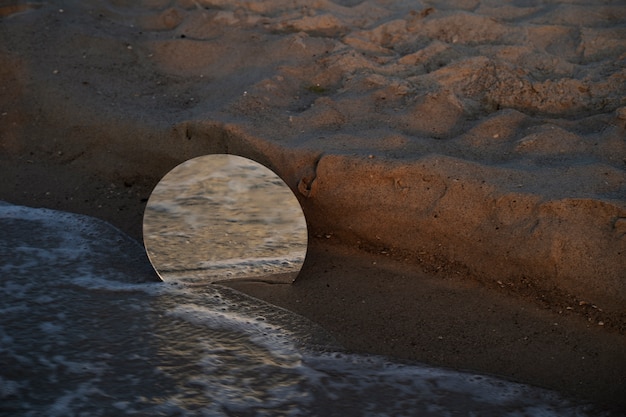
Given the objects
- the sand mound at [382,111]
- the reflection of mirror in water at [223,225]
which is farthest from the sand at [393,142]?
the reflection of mirror in water at [223,225]

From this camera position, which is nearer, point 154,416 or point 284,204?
point 154,416

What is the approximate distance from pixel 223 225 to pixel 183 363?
1.93 ft

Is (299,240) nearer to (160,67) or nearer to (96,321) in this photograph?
(96,321)

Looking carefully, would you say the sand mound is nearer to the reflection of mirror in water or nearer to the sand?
the sand

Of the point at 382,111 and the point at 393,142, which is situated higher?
the point at 382,111

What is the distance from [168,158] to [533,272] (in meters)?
1.58

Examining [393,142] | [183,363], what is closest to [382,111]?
[393,142]

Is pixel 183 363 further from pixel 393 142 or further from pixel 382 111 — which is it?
pixel 382 111

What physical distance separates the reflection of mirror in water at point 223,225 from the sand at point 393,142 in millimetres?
118

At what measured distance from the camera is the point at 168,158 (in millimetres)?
3197

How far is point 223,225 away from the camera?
2645mm

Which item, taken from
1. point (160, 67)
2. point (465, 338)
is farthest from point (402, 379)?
point (160, 67)

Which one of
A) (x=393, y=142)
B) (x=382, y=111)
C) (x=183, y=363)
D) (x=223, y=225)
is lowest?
(x=183, y=363)

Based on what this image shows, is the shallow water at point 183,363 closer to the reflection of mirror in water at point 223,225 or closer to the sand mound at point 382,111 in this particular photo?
the reflection of mirror in water at point 223,225
